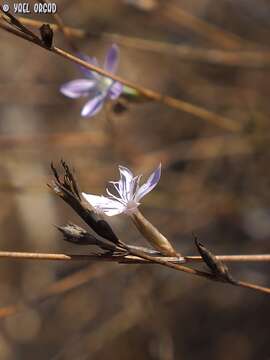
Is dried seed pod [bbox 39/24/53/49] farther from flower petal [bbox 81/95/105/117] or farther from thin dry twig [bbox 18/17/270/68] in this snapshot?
thin dry twig [bbox 18/17/270/68]

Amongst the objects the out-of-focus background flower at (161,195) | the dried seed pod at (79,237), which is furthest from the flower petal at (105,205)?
the out-of-focus background flower at (161,195)

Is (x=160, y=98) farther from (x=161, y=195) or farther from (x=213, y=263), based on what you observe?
(x=161, y=195)

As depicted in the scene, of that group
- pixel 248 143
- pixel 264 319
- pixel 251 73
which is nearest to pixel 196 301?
pixel 264 319

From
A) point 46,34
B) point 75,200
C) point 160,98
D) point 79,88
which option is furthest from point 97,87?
point 75,200

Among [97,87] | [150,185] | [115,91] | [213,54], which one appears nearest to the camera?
[150,185]

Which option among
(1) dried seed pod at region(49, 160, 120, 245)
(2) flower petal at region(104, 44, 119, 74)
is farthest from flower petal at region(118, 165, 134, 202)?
(2) flower petal at region(104, 44, 119, 74)

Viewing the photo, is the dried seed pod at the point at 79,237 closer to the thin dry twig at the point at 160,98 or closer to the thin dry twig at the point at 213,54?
the thin dry twig at the point at 160,98

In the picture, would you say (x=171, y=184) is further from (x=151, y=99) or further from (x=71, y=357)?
(x=151, y=99)
